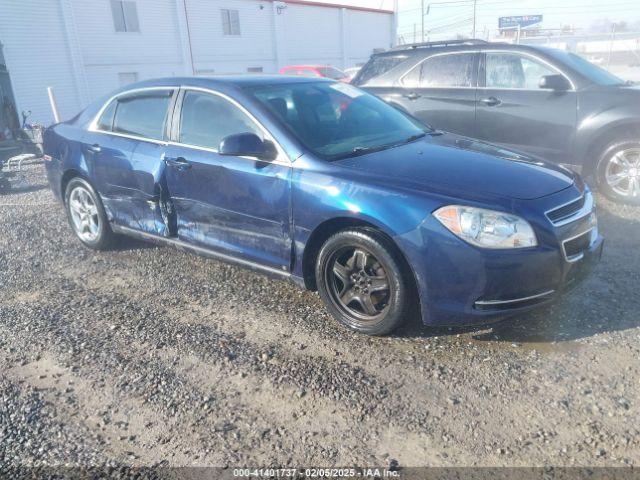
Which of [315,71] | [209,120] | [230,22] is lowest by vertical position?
[315,71]

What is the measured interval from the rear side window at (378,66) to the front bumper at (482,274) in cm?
488

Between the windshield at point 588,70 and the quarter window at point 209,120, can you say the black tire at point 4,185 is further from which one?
the windshield at point 588,70

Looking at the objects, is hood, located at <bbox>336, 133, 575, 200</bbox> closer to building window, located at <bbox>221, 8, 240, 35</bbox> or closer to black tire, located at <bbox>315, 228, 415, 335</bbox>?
black tire, located at <bbox>315, 228, 415, 335</bbox>

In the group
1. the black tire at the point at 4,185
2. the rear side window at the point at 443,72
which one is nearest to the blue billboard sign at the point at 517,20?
the rear side window at the point at 443,72

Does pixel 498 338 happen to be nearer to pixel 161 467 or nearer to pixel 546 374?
pixel 546 374

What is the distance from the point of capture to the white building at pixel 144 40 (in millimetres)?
20516

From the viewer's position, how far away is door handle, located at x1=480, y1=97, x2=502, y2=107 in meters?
6.44

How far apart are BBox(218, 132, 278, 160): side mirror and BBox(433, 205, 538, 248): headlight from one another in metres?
1.31

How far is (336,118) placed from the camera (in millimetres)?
4059

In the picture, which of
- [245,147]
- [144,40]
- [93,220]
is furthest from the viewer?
[144,40]

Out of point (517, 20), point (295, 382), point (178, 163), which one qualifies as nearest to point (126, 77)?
point (178, 163)

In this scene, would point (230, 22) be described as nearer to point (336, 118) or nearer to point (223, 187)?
point (336, 118)

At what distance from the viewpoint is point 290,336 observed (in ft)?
11.5

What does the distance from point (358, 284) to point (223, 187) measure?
48.5 inches
